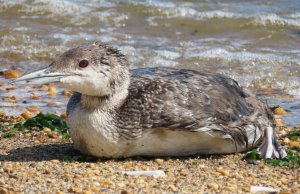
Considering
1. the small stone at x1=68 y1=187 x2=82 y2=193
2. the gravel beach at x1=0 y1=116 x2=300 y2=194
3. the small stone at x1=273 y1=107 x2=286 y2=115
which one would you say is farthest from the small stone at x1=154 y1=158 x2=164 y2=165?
the small stone at x1=273 y1=107 x2=286 y2=115

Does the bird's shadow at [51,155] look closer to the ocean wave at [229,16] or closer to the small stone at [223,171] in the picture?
the small stone at [223,171]

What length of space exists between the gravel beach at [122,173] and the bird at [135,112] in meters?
0.14

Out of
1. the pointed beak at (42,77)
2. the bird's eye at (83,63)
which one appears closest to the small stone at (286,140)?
the bird's eye at (83,63)

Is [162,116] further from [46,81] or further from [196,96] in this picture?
[46,81]

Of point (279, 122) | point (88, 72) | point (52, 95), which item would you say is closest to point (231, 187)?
point (88, 72)

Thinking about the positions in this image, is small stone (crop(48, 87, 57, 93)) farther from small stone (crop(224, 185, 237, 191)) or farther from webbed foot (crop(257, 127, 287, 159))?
small stone (crop(224, 185, 237, 191))

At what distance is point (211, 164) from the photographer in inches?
301

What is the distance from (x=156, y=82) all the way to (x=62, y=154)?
1112 millimetres

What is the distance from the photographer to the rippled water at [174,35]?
41.4ft

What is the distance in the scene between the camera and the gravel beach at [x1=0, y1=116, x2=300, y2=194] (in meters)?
6.66

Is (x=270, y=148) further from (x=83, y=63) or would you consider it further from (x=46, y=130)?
(x=46, y=130)

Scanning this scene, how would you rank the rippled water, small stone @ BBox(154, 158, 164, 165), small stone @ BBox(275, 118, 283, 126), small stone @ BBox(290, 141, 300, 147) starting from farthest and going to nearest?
1. the rippled water
2. small stone @ BBox(275, 118, 283, 126)
3. small stone @ BBox(290, 141, 300, 147)
4. small stone @ BBox(154, 158, 164, 165)

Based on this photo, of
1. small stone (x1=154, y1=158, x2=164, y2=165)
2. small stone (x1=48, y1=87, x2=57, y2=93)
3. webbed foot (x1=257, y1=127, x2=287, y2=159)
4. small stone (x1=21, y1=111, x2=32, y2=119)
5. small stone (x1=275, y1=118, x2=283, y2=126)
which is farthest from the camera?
small stone (x1=48, y1=87, x2=57, y2=93)

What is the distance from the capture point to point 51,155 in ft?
25.9
